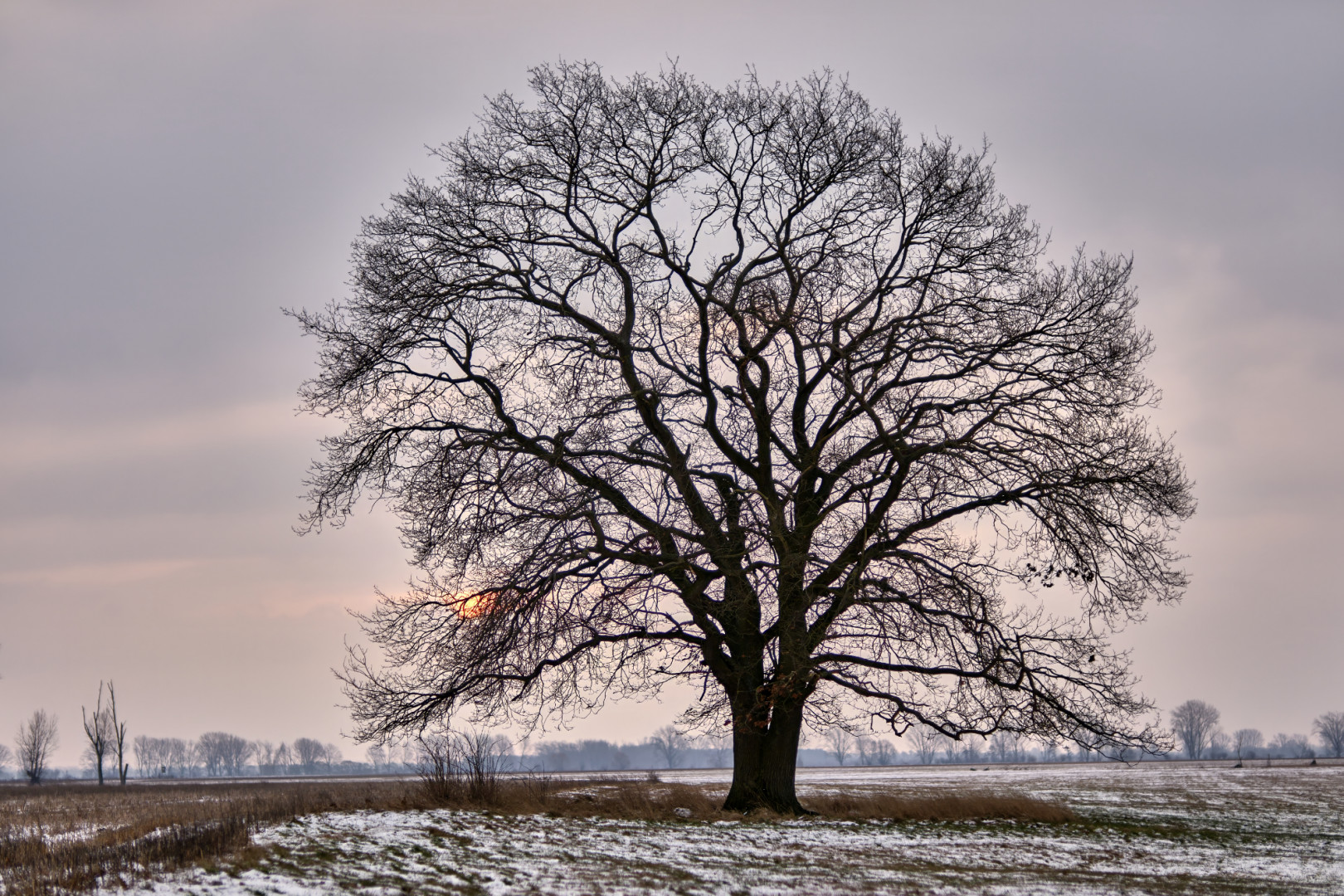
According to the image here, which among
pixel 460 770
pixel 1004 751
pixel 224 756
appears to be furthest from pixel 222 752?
pixel 460 770

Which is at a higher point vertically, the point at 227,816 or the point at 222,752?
the point at 227,816

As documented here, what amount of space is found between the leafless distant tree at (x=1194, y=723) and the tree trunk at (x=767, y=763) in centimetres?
13503

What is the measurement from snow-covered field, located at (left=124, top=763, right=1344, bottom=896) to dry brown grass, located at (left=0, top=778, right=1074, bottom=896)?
0.54 m

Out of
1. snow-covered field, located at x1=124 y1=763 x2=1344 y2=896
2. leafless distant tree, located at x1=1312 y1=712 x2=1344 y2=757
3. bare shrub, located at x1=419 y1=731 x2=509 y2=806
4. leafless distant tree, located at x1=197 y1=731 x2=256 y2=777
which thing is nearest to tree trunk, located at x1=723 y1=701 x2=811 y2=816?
snow-covered field, located at x1=124 y1=763 x2=1344 y2=896

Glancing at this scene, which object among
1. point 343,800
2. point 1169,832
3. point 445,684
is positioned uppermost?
point 445,684

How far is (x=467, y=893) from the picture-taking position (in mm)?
8453

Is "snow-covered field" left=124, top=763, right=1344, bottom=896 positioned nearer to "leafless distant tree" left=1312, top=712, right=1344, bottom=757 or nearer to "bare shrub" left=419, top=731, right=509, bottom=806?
"bare shrub" left=419, top=731, right=509, bottom=806

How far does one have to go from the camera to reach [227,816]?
39.0 feet

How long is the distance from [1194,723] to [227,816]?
148783mm

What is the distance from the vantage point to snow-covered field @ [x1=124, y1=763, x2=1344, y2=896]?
904 centimetres

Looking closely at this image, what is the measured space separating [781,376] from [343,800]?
1036 centimetres

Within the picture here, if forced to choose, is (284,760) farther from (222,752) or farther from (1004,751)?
(1004,751)

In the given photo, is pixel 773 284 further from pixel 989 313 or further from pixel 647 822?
pixel 647 822

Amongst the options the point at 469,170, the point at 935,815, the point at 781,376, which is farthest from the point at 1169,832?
the point at 469,170
